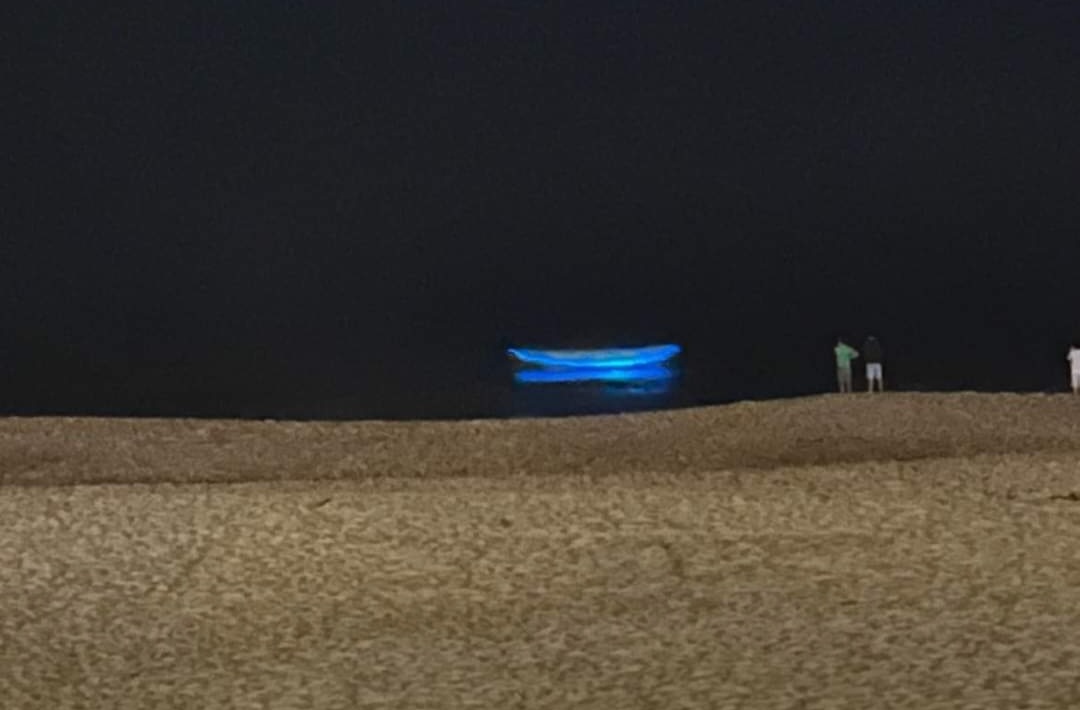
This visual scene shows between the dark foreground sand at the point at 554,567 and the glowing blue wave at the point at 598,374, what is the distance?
2.16 metres

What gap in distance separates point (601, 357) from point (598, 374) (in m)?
0.19

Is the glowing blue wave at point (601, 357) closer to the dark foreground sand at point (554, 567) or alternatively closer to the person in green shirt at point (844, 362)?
the person in green shirt at point (844, 362)

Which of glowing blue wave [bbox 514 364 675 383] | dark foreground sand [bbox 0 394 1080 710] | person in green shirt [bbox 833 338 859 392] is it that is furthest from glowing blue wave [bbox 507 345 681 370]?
dark foreground sand [bbox 0 394 1080 710]

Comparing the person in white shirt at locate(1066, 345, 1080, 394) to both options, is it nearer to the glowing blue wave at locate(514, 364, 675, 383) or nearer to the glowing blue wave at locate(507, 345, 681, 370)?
the glowing blue wave at locate(514, 364, 675, 383)

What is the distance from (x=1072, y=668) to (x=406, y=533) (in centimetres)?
160

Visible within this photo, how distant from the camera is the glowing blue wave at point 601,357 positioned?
7582 millimetres

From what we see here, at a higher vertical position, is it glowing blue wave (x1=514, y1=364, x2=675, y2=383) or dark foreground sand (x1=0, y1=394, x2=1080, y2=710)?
glowing blue wave (x1=514, y1=364, x2=675, y2=383)

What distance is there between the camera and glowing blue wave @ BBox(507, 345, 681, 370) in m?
7.58

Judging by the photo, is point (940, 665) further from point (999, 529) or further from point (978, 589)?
point (999, 529)

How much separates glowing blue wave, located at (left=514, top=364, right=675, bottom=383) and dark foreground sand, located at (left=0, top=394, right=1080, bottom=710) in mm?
2160

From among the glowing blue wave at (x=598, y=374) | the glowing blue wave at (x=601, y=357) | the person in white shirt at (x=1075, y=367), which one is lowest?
the person in white shirt at (x=1075, y=367)

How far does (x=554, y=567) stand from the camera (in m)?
3.39

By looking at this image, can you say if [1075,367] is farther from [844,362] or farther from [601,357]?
[601,357]

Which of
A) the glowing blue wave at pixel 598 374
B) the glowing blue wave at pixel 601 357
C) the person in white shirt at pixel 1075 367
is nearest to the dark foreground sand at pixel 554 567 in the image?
the person in white shirt at pixel 1075 367
